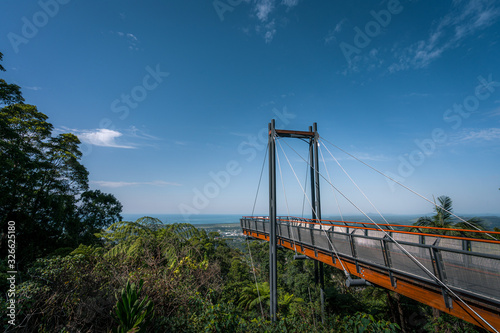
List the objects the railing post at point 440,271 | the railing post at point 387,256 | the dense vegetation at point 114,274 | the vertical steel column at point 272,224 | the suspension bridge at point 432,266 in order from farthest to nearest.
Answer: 1. the vertical steel column at point 272,224
2. the railing post at point 387,256
3. the dense vegetation at point 114,274
4. the railing post at point 440,271
5. the suspension bridge at point 432,266

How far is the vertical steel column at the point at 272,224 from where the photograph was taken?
27.4 feet

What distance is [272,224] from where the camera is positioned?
8891mm

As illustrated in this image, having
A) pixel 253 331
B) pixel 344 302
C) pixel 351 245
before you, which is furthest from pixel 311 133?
pixel 344 302

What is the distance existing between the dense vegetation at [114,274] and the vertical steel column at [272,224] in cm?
67

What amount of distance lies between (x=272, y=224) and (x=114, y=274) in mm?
5632

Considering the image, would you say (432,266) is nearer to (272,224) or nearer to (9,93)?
(272,224)

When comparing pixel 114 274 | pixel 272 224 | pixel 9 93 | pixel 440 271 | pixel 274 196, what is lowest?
pixel 114 274

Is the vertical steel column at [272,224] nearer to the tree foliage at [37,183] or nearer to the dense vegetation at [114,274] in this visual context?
the dense vegetation at [114,274]

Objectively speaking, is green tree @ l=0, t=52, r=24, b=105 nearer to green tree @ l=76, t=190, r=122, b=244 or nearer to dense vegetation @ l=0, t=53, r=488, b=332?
dense vegetation @ l=0, t=53, r=488, b=332

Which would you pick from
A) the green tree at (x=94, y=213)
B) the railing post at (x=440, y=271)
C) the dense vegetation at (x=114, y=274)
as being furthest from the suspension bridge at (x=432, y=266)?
the green tree at (x=94, y=213)

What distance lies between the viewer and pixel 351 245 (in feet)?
18.6

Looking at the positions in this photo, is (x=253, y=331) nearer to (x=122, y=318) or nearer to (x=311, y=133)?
(x=122, y=318)

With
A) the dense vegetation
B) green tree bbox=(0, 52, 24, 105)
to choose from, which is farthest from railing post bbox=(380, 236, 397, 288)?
green tree bbox=(0, 52, 24, 105)

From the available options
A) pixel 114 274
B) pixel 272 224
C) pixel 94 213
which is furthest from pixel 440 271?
pixel 94 213
